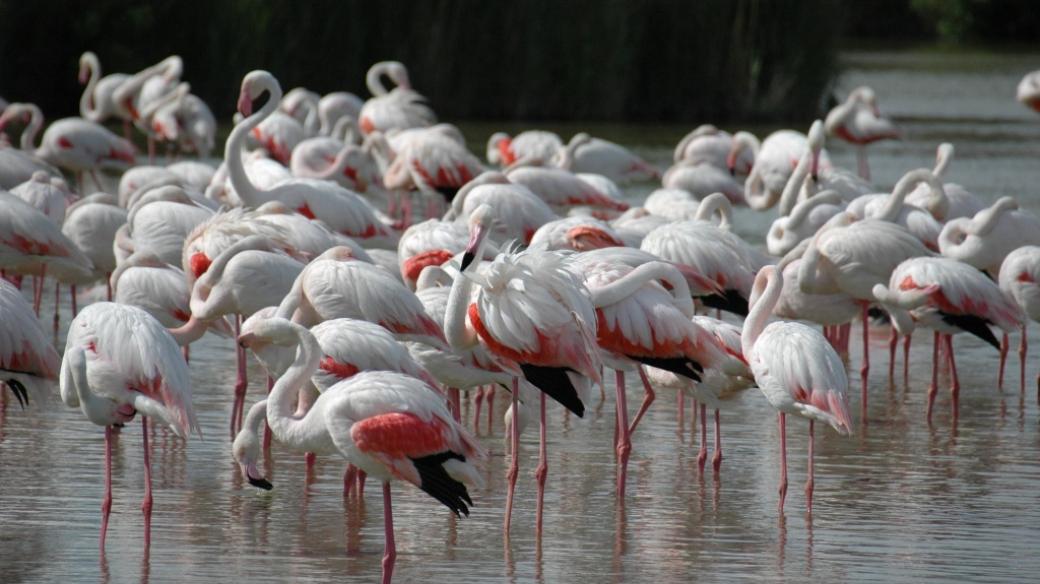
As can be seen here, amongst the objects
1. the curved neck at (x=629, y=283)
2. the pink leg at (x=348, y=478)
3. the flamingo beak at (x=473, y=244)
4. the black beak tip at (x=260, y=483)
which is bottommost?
the pink leg at (x=348, y=478)

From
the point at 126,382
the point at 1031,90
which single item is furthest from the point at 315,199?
the point at 1031,90

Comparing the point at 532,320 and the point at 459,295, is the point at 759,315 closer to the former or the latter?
the point at 532,320

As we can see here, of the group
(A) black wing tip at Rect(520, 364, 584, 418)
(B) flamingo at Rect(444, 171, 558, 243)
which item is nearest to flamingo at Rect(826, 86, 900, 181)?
(B) flamingo at Rect(444, 171, 558, 243)

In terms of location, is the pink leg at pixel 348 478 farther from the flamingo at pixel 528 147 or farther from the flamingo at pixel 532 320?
the flamingo at pixel 528 147

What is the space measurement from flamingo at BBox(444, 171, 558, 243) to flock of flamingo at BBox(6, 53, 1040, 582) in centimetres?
2

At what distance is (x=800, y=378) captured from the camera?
6688 millimetres

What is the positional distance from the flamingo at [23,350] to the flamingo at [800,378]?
282 centimetres

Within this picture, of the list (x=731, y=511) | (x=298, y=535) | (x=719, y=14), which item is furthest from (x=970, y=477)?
(x=719, y=14)

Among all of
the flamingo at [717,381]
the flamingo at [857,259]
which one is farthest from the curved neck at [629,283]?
the flamingo at [857,259]

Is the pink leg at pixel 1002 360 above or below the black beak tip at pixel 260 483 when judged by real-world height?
below

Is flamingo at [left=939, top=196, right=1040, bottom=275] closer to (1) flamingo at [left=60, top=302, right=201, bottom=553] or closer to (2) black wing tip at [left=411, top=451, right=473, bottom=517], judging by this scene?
(2) black wing tip at [left=411, top=451, right=473, bottom=517]

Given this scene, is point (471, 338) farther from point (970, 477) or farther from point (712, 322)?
point (970, 477)

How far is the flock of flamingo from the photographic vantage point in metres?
6.11

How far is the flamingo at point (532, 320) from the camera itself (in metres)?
6.45
